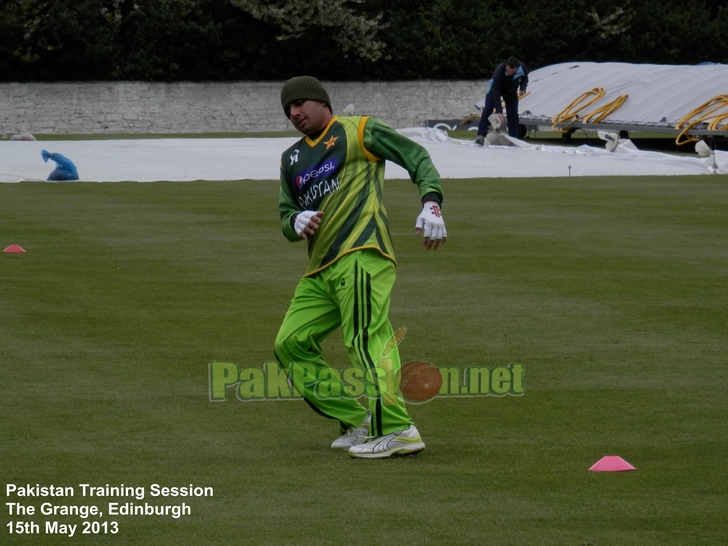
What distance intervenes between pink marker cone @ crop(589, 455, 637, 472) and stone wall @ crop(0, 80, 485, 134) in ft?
135

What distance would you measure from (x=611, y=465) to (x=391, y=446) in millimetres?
1013

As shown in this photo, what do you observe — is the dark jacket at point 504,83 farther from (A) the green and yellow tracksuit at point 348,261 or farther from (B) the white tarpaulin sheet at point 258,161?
(A) the green and yellow tracksuit at point 348,261

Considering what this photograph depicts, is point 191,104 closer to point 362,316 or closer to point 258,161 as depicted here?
point 258,161

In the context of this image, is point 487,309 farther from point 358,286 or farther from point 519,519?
point 519,519

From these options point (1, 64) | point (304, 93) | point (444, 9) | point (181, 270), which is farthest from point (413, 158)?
point (444, 9)

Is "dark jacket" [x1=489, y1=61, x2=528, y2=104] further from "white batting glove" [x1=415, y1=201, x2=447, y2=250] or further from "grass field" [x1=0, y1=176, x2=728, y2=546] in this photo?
"white batting glove" [x1=415, y1=201, x2=447, y2=250]

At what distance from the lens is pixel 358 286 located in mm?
6020

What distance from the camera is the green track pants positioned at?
6.02 meters

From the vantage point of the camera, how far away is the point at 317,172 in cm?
620

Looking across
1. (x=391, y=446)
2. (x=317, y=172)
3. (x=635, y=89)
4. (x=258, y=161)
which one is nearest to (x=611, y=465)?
(x=391, y=446)

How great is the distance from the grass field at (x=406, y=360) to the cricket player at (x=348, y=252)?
252 mm

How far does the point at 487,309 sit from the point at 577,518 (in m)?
5.29

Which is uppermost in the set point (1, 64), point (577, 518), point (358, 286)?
point (1, 64)

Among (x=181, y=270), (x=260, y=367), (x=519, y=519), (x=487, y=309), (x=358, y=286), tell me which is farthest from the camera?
(x=181, y=270)
